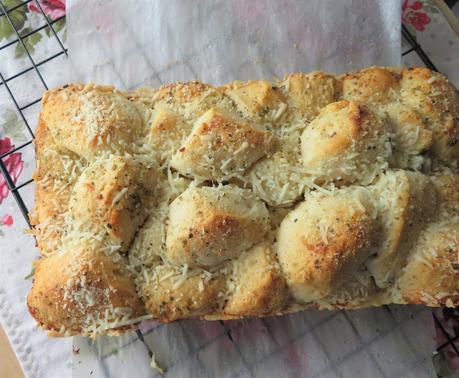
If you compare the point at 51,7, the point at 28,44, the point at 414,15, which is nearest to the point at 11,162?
the point at 28,44

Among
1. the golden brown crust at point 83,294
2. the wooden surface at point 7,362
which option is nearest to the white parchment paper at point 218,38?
the golden brown crust at point 83,294

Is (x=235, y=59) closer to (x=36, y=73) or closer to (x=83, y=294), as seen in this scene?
(x=36, y=73)

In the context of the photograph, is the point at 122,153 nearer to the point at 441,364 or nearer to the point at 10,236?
the point at 10,236

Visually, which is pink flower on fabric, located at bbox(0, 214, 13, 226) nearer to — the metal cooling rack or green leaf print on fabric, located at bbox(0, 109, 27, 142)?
the metal cooling rack

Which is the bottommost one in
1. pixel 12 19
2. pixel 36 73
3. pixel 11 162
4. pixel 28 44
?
pixel 11 162

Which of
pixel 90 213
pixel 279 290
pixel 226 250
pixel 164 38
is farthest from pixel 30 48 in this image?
pixel 279 290

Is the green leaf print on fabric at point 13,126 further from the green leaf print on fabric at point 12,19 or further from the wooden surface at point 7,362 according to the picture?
the wooden surface at point 7,362
